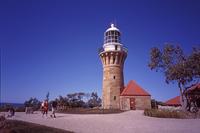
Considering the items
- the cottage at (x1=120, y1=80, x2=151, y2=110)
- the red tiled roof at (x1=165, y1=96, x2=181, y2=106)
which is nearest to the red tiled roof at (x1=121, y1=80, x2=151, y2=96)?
the cottage at (x1=120, y1=80, x2=151, y2=110)

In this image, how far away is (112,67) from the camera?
38.5m

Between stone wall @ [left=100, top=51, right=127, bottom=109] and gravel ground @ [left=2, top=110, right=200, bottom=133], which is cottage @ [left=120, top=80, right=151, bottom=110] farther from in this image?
gravel ground @ [left=2, top=110, right=200, bottom=133]

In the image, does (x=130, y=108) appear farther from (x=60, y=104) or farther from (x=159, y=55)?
(x=60, y=104)

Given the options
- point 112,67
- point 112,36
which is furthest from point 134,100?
point 112,36

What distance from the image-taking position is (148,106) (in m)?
36.8

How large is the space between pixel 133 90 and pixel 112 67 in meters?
5.77

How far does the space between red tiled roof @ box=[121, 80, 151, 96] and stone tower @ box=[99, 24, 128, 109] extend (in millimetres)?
1164

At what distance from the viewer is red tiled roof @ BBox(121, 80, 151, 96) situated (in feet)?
122

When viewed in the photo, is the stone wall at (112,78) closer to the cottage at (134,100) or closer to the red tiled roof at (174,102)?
the cottage at (134,100)

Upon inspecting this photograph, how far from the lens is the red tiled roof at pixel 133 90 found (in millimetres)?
37062

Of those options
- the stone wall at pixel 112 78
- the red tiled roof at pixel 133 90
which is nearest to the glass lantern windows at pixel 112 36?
the stone wall at pixel 112 78

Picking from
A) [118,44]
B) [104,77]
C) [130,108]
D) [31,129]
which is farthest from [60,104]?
[31,129]

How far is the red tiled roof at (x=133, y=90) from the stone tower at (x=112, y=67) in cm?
116

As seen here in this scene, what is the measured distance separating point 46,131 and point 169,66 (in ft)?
79.2
